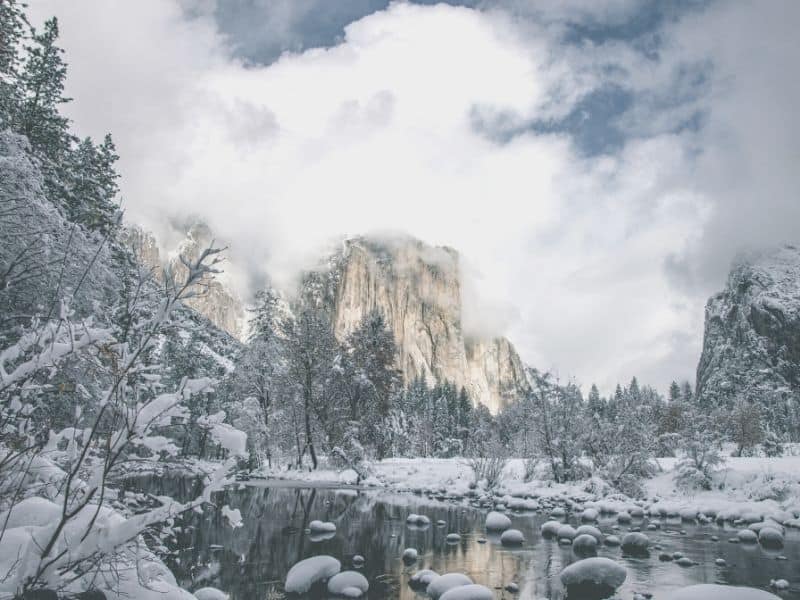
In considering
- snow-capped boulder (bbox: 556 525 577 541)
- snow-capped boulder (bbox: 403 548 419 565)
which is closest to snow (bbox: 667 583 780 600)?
snow-capped boulder (bbox: 403 548 419 565)

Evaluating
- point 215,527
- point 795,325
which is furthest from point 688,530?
point 795,325

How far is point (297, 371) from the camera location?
1254 inches

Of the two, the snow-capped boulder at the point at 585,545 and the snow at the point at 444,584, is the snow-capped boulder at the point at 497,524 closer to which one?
the snow-capped boulder at the point at 585,545

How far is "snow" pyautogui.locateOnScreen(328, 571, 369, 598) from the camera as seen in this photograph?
8.30 meters

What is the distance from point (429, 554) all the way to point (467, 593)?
432cm

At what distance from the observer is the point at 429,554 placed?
38.2ft

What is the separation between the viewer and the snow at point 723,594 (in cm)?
696

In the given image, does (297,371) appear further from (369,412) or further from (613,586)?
(613,586)

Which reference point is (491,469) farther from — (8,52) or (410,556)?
(8,52)

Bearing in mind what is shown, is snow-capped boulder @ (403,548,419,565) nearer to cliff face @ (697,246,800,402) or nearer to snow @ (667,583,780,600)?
snow @ (667,583,780,600)

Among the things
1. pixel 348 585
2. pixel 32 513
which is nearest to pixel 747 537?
pixel 348 585

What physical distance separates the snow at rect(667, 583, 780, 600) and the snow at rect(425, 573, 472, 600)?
3182mm

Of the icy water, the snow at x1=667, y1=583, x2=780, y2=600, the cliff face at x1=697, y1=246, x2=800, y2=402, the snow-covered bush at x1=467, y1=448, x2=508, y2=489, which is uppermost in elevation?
the cliff face at x1=697, y1=246, x2=800, y2=402

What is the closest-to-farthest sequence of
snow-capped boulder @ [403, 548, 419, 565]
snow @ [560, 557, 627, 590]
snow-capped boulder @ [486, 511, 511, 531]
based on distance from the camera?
snow @ [560, 557, 627, 590] < snow-capped boulder @ [403, 548, 419, 565] < snow-capped boulder @ [486, 511, 511, 531]
